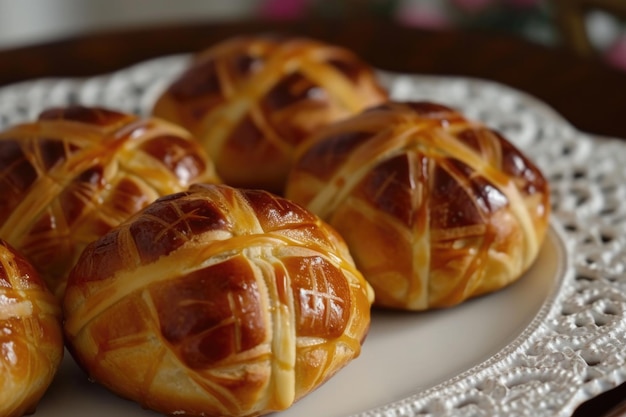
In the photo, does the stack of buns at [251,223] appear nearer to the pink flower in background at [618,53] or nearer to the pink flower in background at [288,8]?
the pink flower in background at [618,53]

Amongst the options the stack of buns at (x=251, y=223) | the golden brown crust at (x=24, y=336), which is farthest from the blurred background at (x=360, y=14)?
the golden brown crust at (x=24, y=336)

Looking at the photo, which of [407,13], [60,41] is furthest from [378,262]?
[407,13]

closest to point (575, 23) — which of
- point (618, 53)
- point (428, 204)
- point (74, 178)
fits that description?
point (618, 53)

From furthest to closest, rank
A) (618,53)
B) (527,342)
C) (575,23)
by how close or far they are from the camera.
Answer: (618,53), (575,23), (527,342)

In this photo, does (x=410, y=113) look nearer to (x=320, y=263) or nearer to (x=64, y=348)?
(x=320, y=263)

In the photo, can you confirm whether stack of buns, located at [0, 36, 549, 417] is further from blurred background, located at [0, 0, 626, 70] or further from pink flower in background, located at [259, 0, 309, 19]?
pink flower in background, located at [259, 0, 309, 19]

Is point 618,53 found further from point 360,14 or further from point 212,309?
point 212,309

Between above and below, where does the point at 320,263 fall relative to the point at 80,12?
above
